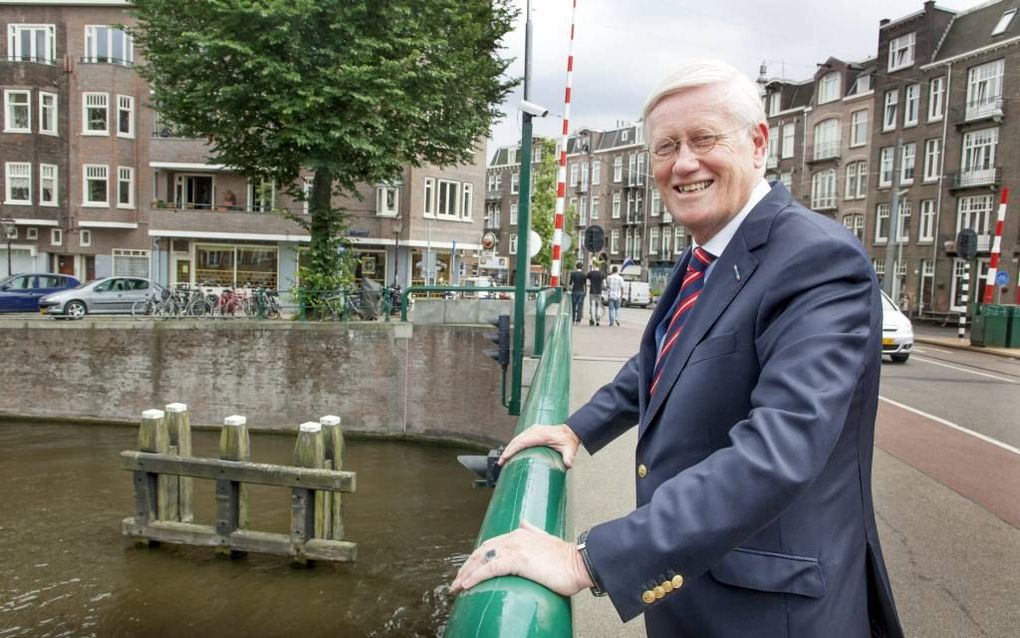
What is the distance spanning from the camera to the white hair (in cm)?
147

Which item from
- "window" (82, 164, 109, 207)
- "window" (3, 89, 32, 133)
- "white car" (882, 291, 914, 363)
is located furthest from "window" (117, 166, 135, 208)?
"white car" (882, 291, 914, 363)

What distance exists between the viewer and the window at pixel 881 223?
37.4 m

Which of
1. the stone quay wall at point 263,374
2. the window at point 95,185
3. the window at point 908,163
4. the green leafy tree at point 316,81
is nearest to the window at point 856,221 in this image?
the window at point 908,163

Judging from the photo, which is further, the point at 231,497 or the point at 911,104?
the point at 911,104

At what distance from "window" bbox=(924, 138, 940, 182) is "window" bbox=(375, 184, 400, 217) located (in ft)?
83.5

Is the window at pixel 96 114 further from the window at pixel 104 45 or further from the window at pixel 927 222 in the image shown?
the window at pixel 927 222

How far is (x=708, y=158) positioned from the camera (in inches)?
59.4

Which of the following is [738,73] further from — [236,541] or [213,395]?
[213,395]

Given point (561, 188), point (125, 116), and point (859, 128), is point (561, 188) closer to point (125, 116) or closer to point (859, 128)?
point (125, 116)

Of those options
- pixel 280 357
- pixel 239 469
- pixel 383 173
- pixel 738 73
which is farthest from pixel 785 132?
pixel 738 73

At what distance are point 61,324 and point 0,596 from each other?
33.1ft

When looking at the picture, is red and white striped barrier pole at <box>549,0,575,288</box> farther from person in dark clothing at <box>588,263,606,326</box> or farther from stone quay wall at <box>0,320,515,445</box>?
person in dark clothing at <box>588,263,606,326</box>

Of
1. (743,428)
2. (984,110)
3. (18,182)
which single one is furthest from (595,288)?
(18,182)

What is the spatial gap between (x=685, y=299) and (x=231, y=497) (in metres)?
8.99
